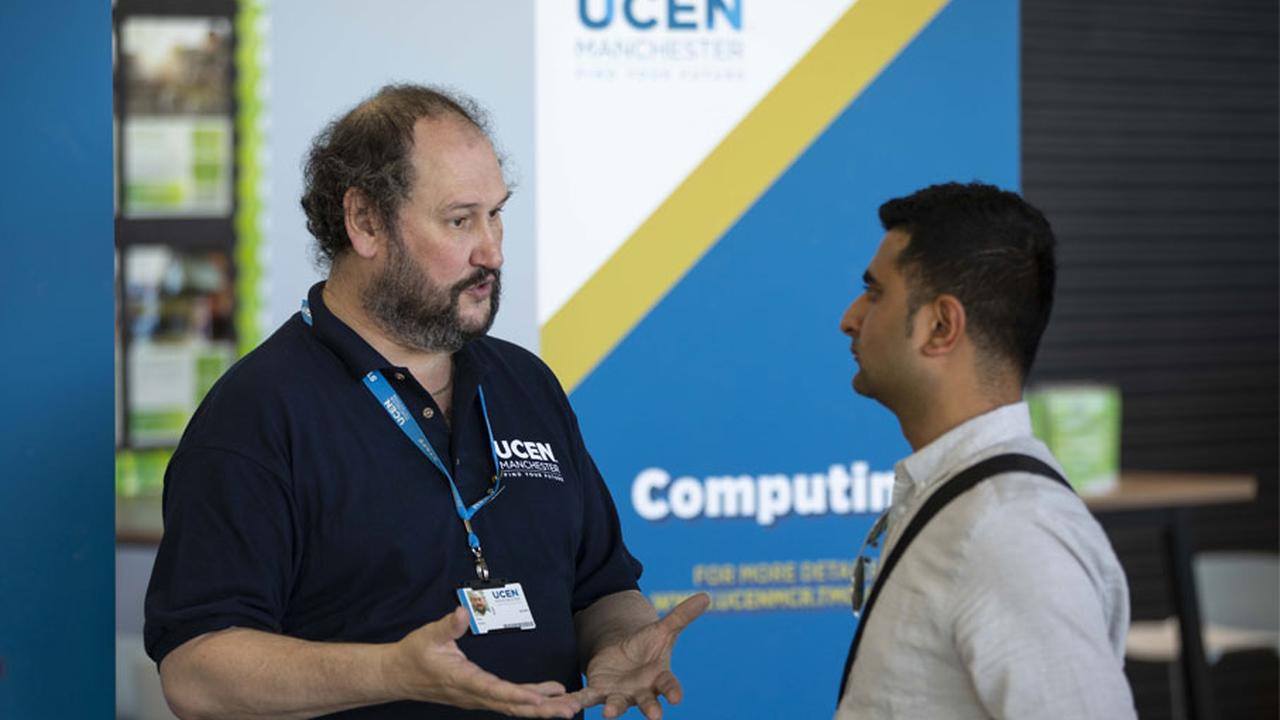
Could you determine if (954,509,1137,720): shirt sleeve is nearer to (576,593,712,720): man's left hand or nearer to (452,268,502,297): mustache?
(576,593,712,720): man's left hand

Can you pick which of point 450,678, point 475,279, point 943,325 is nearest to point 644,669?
point 450,678

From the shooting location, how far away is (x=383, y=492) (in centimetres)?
223

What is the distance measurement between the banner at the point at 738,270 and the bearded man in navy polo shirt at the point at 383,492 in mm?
885

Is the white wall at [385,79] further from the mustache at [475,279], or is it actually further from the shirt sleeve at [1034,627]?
the shirt sleeve at [1034,627]

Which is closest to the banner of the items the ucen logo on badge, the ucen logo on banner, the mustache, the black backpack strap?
the ucen logo on banner

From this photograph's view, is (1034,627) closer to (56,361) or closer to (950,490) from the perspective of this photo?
(950,490)

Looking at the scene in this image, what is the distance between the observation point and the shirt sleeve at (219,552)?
207 centimetres

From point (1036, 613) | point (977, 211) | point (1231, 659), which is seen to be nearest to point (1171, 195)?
point (1231, 659)

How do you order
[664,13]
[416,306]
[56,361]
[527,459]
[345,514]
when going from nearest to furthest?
[345,514] < [416,306] < [527,459] < [56,361] < [664,13]

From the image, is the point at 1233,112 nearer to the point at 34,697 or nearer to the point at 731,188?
the point at 731,188

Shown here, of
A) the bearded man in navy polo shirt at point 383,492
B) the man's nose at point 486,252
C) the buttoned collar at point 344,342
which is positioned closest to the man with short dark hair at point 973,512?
the bearded man in navy polo shirt at point 383,492

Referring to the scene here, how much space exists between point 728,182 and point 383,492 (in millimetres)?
1521

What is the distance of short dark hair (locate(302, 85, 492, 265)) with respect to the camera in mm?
2326

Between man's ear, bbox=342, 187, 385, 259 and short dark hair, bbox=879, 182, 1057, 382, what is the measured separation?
87 centimetres
